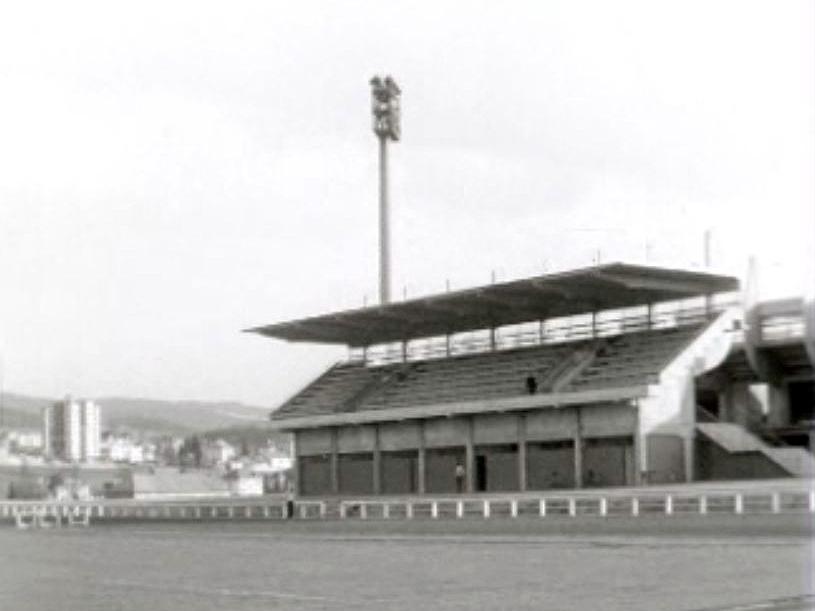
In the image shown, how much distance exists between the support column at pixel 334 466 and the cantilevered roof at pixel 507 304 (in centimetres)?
538

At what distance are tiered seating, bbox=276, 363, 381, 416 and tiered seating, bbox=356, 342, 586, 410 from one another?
155cm

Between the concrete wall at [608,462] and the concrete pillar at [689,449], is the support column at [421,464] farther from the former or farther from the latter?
the concrete pillar at [689,449]

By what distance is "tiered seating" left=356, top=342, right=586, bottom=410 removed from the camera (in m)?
56.1

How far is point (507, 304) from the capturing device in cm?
5800

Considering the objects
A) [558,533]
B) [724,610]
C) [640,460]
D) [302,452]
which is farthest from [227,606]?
[302,452]

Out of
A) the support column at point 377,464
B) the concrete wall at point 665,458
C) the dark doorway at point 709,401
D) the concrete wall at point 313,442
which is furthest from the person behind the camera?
the concrete wall at point 313,442

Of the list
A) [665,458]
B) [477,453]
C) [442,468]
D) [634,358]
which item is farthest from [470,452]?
[665,458]

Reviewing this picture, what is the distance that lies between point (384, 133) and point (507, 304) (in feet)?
80.8

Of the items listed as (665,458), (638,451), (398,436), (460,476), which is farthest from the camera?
(398,436)

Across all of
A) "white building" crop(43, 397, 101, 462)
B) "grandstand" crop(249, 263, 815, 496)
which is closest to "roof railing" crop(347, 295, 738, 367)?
"grandstand" crop(249, 263, 815, 496)

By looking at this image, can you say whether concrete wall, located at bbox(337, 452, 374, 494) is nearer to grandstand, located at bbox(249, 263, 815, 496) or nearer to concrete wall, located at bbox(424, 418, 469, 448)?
grandstand, located at bbox(249, 263, 815, 496)

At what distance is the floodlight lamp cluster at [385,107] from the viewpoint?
79.8 metres

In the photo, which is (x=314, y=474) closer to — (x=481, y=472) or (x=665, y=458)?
(x=481, y=472)

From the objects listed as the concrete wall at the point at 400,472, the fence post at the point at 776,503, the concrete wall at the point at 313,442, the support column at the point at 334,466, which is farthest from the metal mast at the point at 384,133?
the fence post at the point at 776,503
